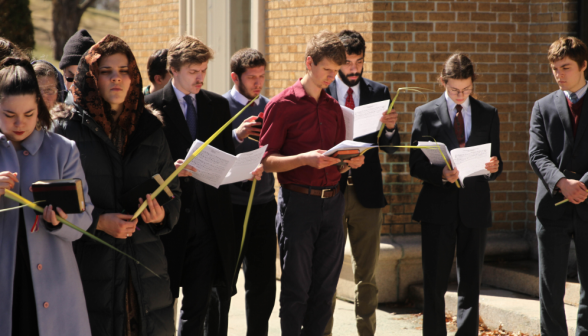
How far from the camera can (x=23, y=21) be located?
63.8 ft

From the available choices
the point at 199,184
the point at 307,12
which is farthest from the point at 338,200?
the point at 307,12

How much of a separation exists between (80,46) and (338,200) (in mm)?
2299

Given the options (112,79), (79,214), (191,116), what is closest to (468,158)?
(191,116)

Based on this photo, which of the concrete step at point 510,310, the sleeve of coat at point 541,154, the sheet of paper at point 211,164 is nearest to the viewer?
the sheet of paper at point 211,164

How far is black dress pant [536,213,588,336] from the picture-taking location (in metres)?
4.75

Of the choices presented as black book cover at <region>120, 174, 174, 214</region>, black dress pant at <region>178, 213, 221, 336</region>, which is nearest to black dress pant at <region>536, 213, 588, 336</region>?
black dress pant at <region>178, 213, 221, 336</region>

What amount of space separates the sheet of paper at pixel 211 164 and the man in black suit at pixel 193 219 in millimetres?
284

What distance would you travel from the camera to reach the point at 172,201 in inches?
144

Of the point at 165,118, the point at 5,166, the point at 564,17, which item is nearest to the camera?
the point at 5,166

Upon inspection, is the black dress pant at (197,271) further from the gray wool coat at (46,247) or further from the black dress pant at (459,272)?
the black dress pant at (459,272)

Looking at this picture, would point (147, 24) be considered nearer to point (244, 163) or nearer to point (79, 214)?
point (244, 163)

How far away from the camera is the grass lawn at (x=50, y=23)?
35.1 meters

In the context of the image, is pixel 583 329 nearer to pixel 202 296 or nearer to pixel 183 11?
pixel 202 296

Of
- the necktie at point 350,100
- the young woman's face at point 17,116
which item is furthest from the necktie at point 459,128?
the young woman's face at point 17,116
